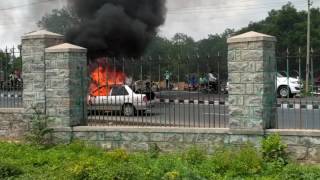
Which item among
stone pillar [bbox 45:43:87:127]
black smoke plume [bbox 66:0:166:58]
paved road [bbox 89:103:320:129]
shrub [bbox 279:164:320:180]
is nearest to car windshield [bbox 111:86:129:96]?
paved road [bbox 89:103:320:129]

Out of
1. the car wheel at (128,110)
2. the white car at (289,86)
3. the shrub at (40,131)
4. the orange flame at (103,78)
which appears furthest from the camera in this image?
the orange flame at (103,78)

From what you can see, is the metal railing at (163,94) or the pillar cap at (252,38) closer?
the pillar cap at (252,38)

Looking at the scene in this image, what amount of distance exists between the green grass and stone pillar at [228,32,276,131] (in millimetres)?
570

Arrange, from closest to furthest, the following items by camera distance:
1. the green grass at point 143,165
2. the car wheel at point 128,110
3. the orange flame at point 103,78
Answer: the green grass at point 143,165, the car wheel at point 128,110, the orange flame at point 103,78

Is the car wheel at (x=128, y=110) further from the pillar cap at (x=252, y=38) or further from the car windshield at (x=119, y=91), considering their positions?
the pillar cap at (x=252, y=38)

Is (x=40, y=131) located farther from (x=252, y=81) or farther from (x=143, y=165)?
(x=252, y=81)

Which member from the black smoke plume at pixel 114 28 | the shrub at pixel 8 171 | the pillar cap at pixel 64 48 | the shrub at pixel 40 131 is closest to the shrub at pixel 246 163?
the shrub at pixel 8 171

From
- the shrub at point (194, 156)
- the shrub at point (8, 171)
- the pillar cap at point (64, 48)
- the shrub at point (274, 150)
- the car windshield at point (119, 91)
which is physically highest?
the pillar cap at point (64, 48)

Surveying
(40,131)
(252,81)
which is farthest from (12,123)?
(252,81)

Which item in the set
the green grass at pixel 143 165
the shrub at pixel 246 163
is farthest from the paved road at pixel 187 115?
the shrub at pixel 246 163

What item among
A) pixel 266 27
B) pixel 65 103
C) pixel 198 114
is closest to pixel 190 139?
pixel 198 114

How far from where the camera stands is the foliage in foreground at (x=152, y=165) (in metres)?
7.82

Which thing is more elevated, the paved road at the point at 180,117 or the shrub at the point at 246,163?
the paved road at the point at 180,117

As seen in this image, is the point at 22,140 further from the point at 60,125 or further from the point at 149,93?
the point at 149,93
